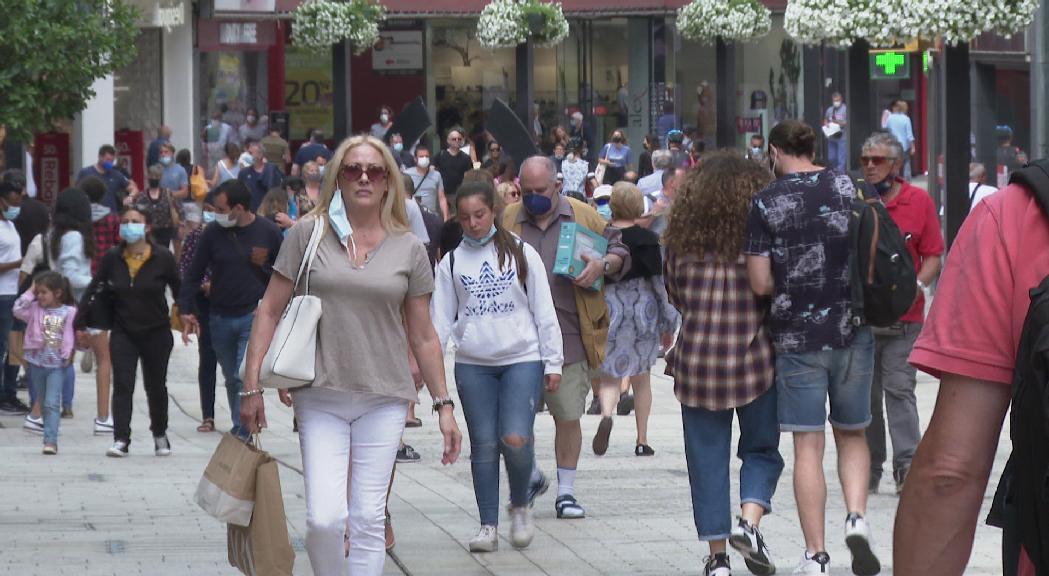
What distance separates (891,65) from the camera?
20.8 metres

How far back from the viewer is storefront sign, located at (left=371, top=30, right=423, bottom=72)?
4156 cm

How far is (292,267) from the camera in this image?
6.24m

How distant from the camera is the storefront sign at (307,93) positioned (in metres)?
40.8

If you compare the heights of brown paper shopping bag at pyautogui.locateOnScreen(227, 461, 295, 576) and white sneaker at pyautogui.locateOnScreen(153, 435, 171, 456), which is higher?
brown paper shopping bag at pyautogui.locateOnScreen(227, 461, 295, 576)

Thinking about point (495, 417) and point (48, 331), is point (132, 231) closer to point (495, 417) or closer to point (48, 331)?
point (48, 331)

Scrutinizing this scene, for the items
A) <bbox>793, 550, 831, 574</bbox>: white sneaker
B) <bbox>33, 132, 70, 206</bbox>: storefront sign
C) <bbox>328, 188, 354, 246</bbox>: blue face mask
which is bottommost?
<bbox>793, 550, 831, 574</bbox>: white sneaker

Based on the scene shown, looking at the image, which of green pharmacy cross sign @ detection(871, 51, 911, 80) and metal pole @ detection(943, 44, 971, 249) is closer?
metal pole @ detection(943, 44, 971, 249)

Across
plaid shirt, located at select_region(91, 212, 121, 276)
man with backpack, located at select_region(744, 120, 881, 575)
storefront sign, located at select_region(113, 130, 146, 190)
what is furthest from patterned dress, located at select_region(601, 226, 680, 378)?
storefront sign, located at select_region(113, 130, 146, 190)

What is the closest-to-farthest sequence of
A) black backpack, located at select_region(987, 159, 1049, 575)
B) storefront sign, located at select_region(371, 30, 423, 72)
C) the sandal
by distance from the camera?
black backpack, located at select_region(987, 159, 1049, 575), the sandal, storefront sign, located at select_region(371, 30, 423, 72)

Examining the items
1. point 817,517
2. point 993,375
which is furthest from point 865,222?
point 993,375

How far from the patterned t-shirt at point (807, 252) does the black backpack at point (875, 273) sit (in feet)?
0.11

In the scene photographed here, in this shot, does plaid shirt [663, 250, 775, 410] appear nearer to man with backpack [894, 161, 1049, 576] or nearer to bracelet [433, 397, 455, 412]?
bracelet [433, 397, 455, 412]

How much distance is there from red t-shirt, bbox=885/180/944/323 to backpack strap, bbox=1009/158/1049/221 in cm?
682

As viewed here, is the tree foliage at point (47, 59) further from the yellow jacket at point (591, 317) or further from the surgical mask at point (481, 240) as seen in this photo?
the surgical mask at point (481, 240)
